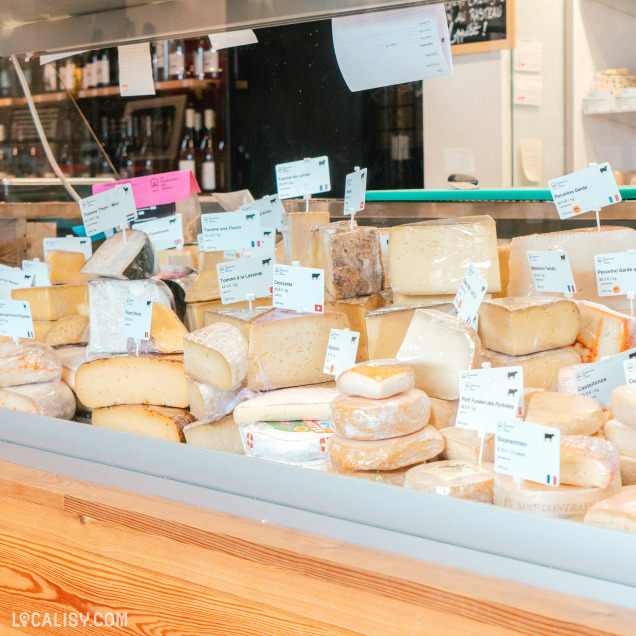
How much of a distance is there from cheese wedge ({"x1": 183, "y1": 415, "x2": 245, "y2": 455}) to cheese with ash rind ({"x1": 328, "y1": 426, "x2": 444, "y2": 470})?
1.09 feet

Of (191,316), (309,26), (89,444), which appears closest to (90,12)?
(191,316)

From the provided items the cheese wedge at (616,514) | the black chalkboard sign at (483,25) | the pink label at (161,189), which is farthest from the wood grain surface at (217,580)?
the black chalkboard sign at (483,25)

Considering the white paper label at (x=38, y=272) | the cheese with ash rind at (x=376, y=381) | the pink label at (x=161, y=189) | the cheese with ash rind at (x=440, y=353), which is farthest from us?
the pink label at (x=161, y=189)

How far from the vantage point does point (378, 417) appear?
1.21 meters

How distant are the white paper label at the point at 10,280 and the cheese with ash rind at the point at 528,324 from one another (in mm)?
1223

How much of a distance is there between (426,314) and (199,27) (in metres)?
0.82

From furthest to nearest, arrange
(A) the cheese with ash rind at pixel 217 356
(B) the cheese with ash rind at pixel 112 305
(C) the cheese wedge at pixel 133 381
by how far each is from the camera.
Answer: (B) the cheese with ash rind at pixel 112 305
(C) the cheese wedge at pixel 133 381
(A) the cheese with ash rind at pixel 217 356

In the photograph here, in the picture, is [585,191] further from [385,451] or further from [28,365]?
[28,365]

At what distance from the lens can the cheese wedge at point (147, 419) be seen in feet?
5.11

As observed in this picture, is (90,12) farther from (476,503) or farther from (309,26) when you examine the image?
(309,26)

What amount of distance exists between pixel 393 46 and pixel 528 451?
3.08 ft

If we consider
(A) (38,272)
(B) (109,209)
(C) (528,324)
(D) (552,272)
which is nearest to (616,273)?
(D) (552,272)

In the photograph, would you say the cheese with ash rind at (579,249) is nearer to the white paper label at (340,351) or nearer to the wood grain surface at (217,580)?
the white paper label at (340,351)

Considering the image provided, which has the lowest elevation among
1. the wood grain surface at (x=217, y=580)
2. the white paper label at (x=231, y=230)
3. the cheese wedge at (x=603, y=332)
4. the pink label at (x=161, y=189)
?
the wood grain surface at (x=217, y=580)
